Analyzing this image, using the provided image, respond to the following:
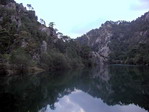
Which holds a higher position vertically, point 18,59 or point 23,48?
point 23,48

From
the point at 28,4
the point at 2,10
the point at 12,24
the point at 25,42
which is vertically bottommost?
the point at 25,42

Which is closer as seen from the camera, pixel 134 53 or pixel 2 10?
pixel 2 10

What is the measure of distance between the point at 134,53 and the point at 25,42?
4324 inches

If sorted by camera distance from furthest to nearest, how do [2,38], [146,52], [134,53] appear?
[134,53] → [146,52] → [2,38]

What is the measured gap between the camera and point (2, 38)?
78188 millimetres

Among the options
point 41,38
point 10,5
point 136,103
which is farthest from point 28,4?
point 136,103

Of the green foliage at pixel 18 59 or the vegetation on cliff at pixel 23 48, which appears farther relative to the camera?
the vegetation on cliff at pixel 23 48

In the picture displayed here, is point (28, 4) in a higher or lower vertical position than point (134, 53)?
higher

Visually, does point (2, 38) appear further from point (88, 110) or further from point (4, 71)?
point (88, 110)

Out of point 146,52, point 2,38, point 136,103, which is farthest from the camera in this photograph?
point 146,52

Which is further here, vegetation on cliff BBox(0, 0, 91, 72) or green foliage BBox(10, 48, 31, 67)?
vegetation on cliff BBox(0, 0, 91, 72)

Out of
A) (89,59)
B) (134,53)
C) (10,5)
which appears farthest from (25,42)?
(134,53)

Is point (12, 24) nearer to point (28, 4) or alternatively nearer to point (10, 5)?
point (10, 5)

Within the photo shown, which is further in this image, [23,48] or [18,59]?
[23,48]
